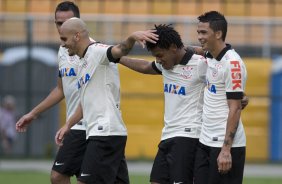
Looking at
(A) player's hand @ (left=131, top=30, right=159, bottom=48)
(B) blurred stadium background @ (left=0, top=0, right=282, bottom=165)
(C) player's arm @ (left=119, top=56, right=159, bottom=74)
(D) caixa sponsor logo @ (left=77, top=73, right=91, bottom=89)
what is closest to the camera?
(A) player's hand @ (left=131, top=30, right=159, bottom=48)

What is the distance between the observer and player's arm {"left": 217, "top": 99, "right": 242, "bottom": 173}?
8953 mm

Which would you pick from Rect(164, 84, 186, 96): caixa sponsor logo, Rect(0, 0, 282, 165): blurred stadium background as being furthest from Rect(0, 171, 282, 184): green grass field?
Rect(164, 84, 186, 96): caixa sponsor logo

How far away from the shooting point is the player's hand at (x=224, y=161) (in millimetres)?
8945

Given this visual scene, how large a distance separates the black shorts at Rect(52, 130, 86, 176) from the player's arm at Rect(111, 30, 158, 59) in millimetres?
1578

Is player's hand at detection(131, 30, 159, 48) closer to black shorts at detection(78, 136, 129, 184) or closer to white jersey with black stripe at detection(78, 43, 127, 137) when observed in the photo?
white jersey with black stripe at detection(78, 43, 127, 137)

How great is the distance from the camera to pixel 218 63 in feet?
30.1

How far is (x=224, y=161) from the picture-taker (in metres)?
8.94

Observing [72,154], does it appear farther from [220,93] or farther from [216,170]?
[220,93]

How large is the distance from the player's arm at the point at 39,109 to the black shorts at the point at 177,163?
1.87 meters

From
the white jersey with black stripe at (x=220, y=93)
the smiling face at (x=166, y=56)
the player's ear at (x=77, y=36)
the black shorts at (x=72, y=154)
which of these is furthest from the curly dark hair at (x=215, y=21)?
the black shorts at (x=72, y=154)

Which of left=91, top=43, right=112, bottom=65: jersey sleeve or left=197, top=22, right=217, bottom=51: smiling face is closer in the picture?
left=197, top=22, right=217, bottom=51: smiling face

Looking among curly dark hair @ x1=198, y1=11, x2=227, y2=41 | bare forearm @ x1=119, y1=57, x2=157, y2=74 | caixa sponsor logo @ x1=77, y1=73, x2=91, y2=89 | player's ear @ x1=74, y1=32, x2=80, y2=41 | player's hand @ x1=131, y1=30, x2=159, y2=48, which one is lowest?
caixa sponsor logo @ x1=77, y1=73, x2=91, y2=89

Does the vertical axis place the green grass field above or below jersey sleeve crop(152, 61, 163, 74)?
below

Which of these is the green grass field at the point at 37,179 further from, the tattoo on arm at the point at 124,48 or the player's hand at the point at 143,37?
the player's hand at the point at 143,37
